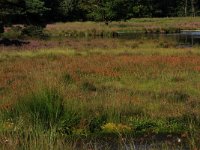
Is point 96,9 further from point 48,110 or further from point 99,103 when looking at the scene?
point 48,110

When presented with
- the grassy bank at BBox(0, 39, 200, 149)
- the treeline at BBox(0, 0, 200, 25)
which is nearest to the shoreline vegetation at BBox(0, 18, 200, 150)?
the grassy bank at BBox(0, 39, 200, 149)

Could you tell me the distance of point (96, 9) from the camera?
315 feet

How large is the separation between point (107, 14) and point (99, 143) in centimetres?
8326

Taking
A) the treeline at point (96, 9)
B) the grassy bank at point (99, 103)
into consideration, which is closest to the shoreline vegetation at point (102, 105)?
the grassy bank at point (99, 103)

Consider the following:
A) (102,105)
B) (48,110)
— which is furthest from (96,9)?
(48,110)

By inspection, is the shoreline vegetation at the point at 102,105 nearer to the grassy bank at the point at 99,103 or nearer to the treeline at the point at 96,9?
the grassy bank at the point at 99,103

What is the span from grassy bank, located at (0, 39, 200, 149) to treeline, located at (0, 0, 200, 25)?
26.9m

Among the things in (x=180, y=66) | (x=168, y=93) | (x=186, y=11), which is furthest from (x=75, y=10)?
(x=168, y=93)

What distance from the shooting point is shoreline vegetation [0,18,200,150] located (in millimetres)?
8984

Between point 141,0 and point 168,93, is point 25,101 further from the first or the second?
point 141,0

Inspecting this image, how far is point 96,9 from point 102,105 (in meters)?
84.0

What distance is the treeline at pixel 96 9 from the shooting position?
2237 inches

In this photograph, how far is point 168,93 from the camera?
16578 millimetres

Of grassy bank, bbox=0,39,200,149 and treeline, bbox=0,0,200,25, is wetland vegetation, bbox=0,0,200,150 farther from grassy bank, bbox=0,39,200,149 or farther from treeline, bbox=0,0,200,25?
treeline, bbox=0,0,200,25
